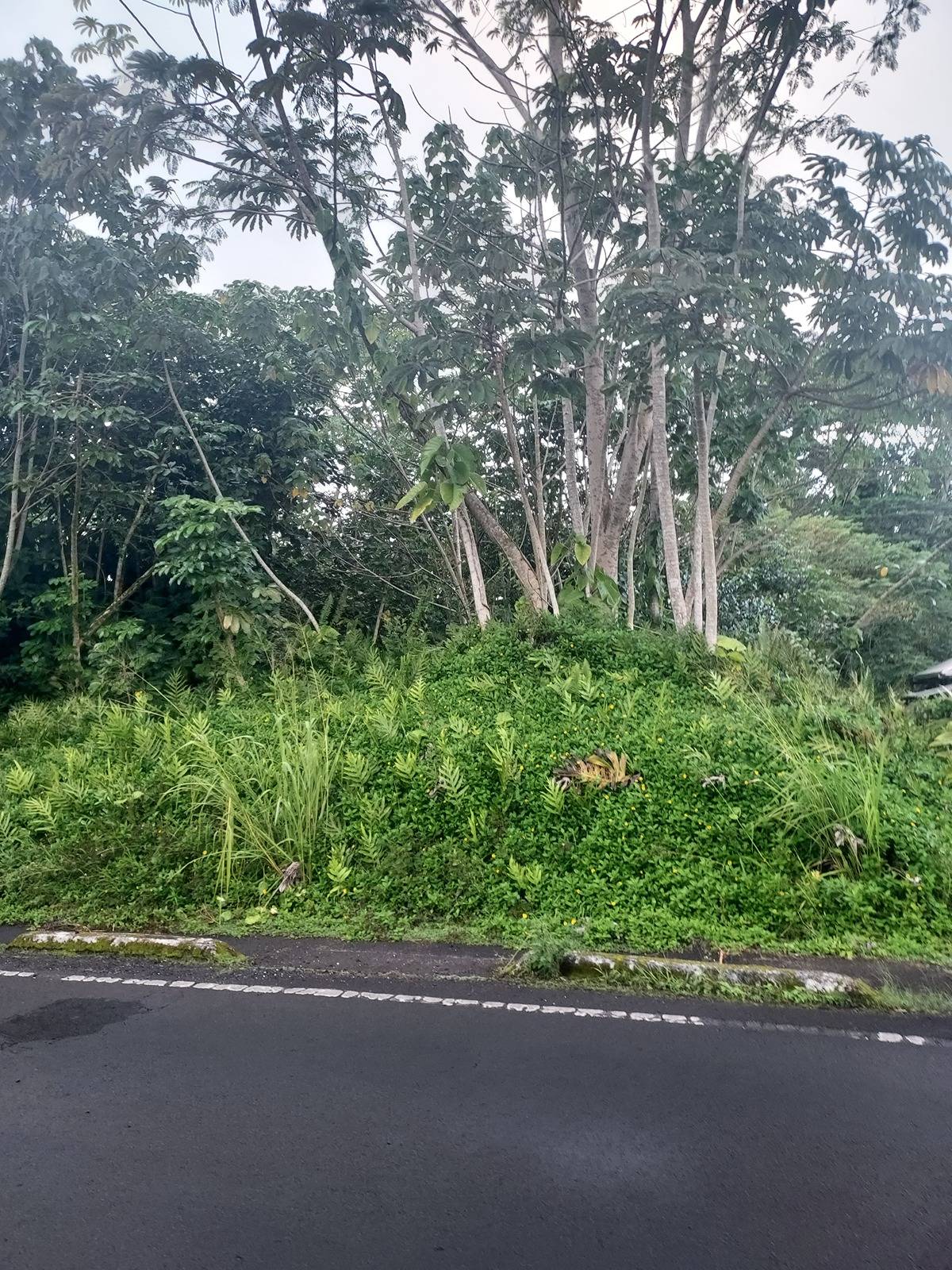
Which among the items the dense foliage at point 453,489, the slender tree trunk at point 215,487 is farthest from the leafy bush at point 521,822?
the slender tree trunk at point 215,487

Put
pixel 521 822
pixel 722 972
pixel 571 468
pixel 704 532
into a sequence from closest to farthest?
pixel 722 972, pixel 521 822, pixel 704 532, pixel 571 468

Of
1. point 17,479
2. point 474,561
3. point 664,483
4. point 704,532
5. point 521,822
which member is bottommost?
point 521,822

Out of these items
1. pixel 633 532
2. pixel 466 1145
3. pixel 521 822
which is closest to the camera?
pixel 466 1145

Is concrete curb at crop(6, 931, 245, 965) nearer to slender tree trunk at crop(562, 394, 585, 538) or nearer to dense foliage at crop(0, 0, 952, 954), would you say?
dense foliage at crop(0, 0, 952, 954)

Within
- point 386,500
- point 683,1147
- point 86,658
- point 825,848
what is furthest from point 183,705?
point 683,1147

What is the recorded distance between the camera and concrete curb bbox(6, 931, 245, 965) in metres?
4.86

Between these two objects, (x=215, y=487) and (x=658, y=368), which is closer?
(x=658, y=368)

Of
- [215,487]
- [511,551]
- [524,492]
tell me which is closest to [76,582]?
[215,487]

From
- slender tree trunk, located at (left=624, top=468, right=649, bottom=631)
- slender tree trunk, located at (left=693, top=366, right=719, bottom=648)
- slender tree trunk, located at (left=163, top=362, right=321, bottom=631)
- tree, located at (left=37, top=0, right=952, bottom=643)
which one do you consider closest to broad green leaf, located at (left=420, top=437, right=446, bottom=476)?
tree, located at (left=37, top=0, right=952, bottom=643)

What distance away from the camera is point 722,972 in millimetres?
4164

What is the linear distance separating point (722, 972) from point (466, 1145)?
179cm

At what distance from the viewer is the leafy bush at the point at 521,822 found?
4824 millimetres

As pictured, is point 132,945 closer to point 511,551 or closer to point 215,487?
point 511,551

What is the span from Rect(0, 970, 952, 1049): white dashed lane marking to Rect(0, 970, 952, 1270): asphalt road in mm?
53
